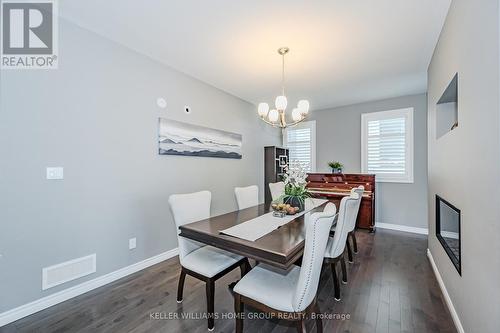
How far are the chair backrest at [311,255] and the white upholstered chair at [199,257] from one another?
0.74 metres

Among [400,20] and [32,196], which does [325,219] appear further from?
[32,196]

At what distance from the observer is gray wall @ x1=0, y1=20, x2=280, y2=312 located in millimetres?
1842

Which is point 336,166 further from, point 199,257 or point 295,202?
point 199,257

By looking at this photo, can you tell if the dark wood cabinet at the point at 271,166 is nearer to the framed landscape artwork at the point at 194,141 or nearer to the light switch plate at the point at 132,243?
the framed landscape artwork at the point at 194,141

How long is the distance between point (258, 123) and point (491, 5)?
13.2 ft

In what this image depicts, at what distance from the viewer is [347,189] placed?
4352mm

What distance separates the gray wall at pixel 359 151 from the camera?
4.16 m

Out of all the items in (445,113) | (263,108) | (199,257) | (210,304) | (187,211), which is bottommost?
(210,304)

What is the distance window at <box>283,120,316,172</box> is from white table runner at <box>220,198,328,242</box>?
332 centimetres

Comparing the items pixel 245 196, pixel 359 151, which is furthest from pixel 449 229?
pixel 359 151

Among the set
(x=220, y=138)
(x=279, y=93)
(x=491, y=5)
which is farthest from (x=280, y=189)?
(x=491, y=5)

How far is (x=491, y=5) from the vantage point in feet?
3.69

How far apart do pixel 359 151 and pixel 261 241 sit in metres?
4.11

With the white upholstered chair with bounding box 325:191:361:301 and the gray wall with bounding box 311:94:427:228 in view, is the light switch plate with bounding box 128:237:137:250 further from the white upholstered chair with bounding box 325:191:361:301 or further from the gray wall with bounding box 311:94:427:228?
the gray wall with bounding box 311:94:427:228
